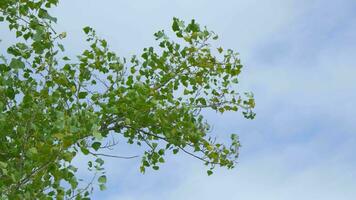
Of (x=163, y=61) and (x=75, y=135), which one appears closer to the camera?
(x=75, y=135)

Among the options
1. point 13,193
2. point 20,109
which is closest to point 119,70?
point 20,109

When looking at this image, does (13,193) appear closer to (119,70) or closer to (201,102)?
(119,70)

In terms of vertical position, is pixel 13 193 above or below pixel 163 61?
below

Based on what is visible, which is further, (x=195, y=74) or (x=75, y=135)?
(x=195, y=74)

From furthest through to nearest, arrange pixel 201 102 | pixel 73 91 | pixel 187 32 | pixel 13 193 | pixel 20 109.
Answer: pixel 201 102, pixel 187 32, pixel 73 91, pixel 20 109, pixel 13 193

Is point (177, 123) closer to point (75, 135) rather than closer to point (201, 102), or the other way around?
point (201, 102)

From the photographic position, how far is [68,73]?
39.0ft

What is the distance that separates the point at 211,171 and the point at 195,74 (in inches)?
82.2

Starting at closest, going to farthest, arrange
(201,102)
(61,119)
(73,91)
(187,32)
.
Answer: (61,119)
(73,91)
(187,32)
(201,102)

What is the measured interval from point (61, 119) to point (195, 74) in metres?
5.63

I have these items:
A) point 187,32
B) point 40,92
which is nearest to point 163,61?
point 187,32

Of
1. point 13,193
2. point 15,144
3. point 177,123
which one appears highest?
point 177,123

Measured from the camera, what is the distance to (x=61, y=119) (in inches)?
305

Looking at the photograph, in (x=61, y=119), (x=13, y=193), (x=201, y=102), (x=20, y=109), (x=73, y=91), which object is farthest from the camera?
(x=201, y=102)
